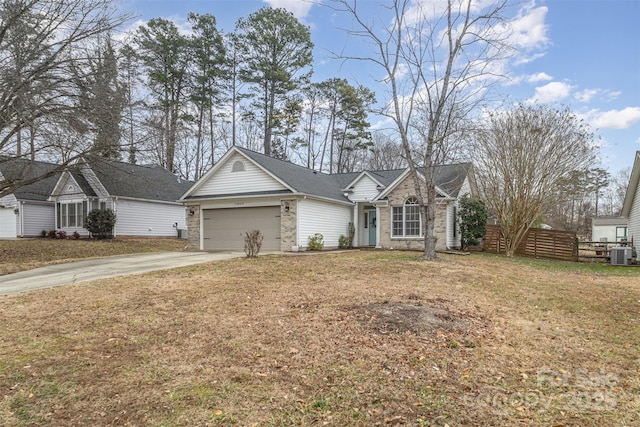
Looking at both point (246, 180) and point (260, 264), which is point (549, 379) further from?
point (246, 180)

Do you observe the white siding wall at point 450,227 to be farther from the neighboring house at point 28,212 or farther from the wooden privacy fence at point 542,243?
the neighboring house at point 28,212

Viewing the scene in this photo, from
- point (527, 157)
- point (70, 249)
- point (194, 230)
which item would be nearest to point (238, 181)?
point (194, 230)

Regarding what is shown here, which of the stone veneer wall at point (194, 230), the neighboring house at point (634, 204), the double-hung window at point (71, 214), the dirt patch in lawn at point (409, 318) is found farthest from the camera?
the double-hung window at point (71, 214)

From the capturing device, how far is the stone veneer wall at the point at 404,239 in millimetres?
17234

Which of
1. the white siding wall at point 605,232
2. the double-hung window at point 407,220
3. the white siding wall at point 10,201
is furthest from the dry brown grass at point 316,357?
the white siding wall at point 605,232

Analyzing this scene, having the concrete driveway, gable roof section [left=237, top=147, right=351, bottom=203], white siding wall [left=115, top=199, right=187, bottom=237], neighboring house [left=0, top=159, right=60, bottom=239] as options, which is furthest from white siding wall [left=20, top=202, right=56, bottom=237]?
gable roof section [left=237, top=147, right=351, bottom=203]

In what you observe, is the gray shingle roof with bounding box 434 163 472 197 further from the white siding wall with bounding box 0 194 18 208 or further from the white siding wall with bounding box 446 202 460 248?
the white siding wall with bounding box 0 194 18 208

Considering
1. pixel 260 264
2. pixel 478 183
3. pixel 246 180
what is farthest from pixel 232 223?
pixel 478 183

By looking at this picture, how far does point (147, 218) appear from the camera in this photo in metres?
24.4

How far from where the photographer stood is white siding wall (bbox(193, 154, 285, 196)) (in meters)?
17.0

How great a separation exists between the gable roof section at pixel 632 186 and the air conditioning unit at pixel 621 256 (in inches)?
147

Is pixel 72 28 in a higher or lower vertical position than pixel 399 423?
higher

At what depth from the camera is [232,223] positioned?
17766 mm

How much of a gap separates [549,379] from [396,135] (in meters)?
11.9
